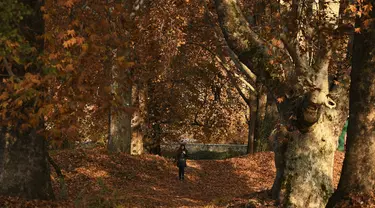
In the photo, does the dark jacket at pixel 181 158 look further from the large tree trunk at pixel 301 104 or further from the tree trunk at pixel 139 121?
the large tree trunk at pixel 301 104

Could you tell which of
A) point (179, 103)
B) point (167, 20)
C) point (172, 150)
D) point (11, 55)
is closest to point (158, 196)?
point (167, 20)

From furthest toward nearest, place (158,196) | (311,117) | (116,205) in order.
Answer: (158,196), (116,205), (311,117)

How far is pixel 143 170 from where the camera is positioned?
1073 inches

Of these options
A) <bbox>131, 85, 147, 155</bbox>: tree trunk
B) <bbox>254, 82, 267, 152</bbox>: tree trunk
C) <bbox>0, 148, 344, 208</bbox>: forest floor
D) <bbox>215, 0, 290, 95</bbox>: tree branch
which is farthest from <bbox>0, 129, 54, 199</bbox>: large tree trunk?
<bbox>254, 82, 267, 152</bbox>: tree trunk

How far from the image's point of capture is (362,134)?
12.6 meters

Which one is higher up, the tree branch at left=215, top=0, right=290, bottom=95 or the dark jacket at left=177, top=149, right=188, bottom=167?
the tree branch at left=215, top=0, right=290, bottom=95

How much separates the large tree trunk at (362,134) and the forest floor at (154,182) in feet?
13.8

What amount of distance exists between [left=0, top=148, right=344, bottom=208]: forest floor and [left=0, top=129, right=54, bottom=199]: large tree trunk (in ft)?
1.19

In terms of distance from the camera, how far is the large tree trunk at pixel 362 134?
1258cm

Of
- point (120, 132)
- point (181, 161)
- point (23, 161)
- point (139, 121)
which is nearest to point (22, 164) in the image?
point (23, 161)

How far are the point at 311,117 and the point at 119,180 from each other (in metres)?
12.1

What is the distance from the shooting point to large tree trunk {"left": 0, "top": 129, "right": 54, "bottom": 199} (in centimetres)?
1580

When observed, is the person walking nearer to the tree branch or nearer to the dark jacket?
the dark jacket

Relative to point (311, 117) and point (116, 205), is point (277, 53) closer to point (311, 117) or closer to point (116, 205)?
point (311, 117)
